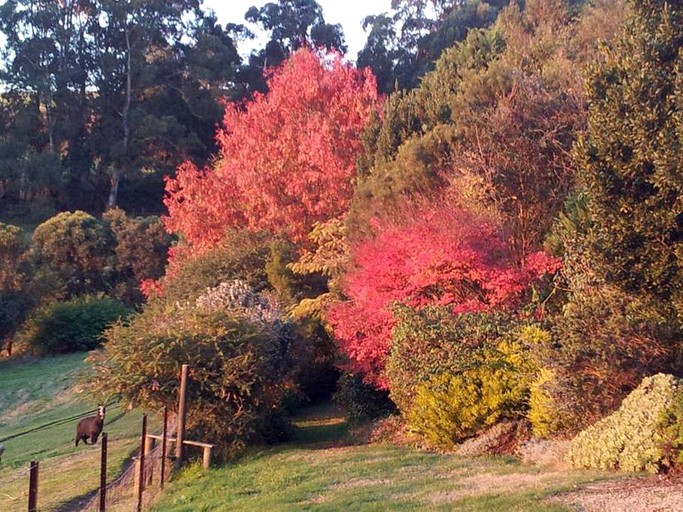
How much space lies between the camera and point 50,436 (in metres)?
20.1

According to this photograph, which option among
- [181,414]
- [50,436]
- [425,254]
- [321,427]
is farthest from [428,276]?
[50,436]

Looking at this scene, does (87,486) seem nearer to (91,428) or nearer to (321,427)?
(91,428)

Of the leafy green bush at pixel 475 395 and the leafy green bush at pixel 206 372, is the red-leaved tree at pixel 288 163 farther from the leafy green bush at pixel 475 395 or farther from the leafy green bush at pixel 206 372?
the leafy green bush at pixel 475 395

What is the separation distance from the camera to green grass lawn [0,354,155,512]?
533 inches

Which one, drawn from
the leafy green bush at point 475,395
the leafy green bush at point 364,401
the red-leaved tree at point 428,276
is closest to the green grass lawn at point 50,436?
the leafy green bush at point 364,401

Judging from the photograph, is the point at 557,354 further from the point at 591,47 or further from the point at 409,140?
the point at 591,47

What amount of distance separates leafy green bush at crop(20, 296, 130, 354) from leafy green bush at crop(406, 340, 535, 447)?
78.9 ft

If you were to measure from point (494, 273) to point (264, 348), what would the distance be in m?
5.40

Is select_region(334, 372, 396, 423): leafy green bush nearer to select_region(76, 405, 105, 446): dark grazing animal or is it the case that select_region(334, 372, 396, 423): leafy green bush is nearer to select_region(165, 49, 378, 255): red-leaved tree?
select_region(76, 405, 105, 446): dark grazing animal

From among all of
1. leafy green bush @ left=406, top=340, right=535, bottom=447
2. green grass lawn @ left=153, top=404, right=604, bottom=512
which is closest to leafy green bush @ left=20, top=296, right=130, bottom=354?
green grass lawn @ left=153, top=404, right=604, bottom=512

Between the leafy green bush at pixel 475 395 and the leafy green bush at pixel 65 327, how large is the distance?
24037mm

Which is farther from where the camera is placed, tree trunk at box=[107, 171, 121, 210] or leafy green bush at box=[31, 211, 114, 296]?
tree trunk at box=[107, 171, 121, 210]

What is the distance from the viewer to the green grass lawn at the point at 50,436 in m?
13.5

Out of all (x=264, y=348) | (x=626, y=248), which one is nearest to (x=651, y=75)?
(x=626, y=248)
